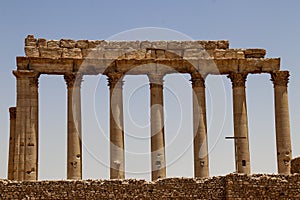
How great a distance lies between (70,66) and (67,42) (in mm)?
1781

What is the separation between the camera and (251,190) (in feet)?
111

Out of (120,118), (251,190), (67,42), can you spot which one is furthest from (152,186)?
(67,42)

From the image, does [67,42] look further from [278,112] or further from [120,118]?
[278,112]

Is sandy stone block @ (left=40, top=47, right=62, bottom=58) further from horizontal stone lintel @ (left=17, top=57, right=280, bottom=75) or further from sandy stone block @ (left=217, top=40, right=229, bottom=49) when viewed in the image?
sandy stone block @ (left=217, top=40, right=229, bottom=49)

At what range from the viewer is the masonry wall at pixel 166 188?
33.4 metres

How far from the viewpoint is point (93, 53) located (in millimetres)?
49969

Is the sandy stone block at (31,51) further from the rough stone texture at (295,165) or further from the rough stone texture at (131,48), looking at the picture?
the rough stone texture at (295,165)

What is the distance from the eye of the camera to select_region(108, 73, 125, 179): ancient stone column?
4838cm

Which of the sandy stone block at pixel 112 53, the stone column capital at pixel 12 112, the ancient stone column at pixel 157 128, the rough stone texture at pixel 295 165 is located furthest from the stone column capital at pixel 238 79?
the stone column capital at pixel 12 112

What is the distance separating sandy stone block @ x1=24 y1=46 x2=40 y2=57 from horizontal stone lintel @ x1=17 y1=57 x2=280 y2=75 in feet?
1.26

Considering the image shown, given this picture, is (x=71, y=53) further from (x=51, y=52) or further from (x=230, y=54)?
(x=230, y=54)

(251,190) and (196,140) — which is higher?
(196,140)

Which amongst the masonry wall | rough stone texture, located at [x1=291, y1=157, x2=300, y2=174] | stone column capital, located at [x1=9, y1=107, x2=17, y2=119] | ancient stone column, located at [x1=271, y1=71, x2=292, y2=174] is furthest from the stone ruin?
the masonry wall

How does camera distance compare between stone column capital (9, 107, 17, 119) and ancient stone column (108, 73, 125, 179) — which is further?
stone column capital (9, 107, 17, 119)
